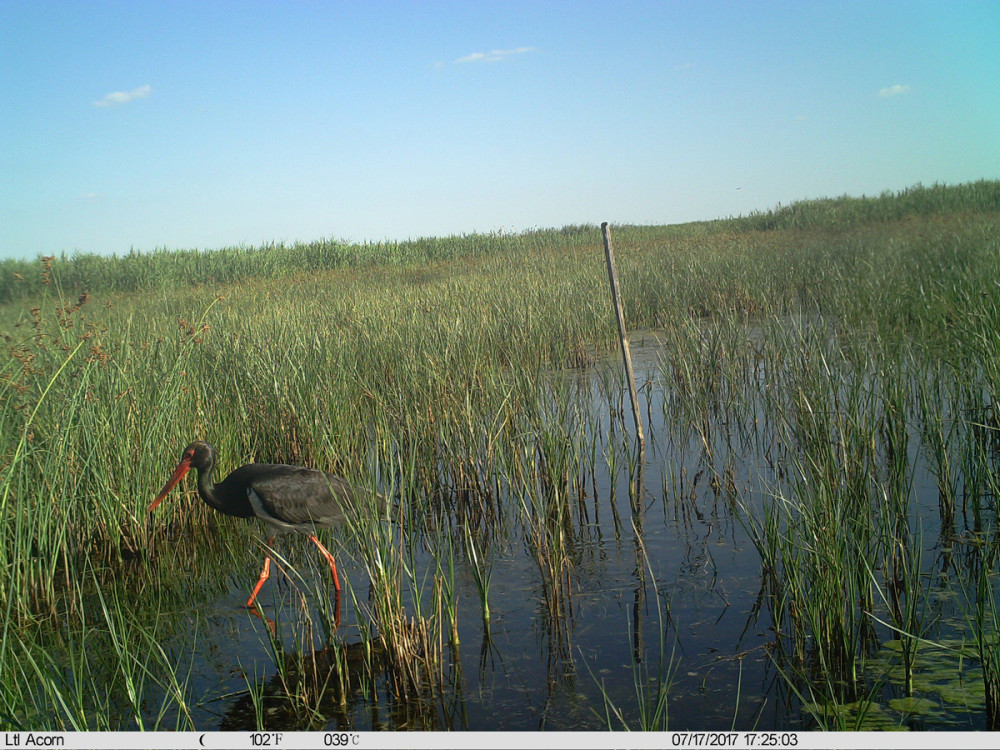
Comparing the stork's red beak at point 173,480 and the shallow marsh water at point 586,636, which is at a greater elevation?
the stork's red beak at point 173,480

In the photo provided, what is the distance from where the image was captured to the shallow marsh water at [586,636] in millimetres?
2844

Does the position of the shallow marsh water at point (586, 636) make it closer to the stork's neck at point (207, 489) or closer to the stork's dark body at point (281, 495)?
the stork's dark body at point (281, 495)

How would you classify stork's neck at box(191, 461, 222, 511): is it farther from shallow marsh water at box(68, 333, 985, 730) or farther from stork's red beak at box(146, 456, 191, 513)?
shallow marsh water at box(68, 333, 985, 730)

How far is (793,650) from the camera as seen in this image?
314cm

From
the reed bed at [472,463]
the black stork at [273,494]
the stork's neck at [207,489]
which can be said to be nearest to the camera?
the reed bed at [472,463]

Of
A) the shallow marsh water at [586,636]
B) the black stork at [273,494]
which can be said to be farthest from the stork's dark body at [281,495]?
the shallow marsh water at [586,636]

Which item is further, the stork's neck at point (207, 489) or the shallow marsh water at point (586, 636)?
the stork's neck at point (207, 489)

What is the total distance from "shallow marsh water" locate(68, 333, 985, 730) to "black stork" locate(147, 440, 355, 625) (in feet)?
0.98

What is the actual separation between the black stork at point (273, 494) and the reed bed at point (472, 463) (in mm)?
308

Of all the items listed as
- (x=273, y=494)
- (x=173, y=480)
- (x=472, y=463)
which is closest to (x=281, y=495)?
(x=273, y=494)

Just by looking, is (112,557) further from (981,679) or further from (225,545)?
(981,679)

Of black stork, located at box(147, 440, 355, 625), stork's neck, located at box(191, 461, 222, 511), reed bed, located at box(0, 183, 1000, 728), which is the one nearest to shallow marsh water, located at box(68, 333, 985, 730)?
reed bed, located at box(0, 183, 1000, 728)

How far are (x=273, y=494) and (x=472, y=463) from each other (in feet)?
4.63

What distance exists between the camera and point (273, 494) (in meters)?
4.21
